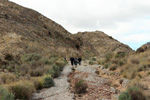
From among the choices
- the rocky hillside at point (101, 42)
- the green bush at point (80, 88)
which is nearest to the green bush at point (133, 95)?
the green bush at point (80, 88)

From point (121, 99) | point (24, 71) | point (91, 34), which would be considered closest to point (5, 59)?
point (24, 71)

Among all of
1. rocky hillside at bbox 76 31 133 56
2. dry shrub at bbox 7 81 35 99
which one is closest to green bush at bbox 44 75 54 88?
dry shrub at bbox 7 81 35 99

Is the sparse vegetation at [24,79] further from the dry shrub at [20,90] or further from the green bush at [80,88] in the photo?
the green bush at [80,88]

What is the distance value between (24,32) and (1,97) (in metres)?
34.9

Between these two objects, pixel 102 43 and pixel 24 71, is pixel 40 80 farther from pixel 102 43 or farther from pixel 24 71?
pixel 102 43

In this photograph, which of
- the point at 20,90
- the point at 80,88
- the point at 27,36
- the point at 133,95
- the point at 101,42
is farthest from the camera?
the point at 101,42

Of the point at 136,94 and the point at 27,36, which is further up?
the point at 27,36

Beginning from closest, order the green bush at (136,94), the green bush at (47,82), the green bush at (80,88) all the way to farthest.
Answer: the green bush at (136,94) < the green bush at (80,88) < the green bush at (47,82)

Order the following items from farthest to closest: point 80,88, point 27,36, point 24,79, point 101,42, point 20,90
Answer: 1. point 101,42
2. point 27,36
3. point 24,79
4. point 80,88
5. point 20,90

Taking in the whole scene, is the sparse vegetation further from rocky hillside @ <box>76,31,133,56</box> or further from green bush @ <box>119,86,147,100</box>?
rocky hillside @ <box>76,31,133,56</box>

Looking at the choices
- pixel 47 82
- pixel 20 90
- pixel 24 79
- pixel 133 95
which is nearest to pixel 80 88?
pixel 47 82

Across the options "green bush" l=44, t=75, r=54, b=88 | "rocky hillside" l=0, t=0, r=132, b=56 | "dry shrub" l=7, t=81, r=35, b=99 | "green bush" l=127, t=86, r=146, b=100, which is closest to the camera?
"green bush" l=127, t=86, r=146, b=100

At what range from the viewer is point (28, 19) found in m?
47.7

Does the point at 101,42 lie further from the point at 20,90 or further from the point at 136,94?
the point at 20,90
